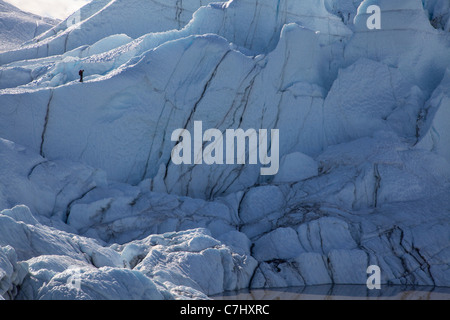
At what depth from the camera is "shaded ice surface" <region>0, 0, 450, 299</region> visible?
9023 mm

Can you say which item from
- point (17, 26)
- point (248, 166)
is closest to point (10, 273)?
point (248, 166)

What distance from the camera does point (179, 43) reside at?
441 inches

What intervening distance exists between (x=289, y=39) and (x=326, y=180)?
2.71 metres

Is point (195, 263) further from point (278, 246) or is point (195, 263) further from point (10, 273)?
point (10, 273)

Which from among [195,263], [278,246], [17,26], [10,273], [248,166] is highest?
[17,26]

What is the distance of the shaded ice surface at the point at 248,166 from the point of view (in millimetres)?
9023

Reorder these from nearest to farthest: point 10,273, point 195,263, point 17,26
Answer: point 10,273, point 195,263, point 17,26

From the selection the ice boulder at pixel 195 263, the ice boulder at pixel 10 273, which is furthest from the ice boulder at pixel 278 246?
the ice boulder at pixel 10 273

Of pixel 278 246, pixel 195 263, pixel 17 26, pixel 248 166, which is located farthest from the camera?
pixel 17 26

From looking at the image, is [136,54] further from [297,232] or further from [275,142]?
[297,232]

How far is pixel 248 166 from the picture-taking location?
11180 mm

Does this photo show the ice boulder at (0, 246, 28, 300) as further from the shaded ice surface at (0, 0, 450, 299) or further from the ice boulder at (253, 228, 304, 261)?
the ice boulder at (253, 228, 304, 261)
